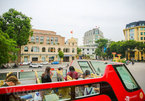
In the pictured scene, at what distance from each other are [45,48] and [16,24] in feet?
63.2

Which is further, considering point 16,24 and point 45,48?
point 45,48

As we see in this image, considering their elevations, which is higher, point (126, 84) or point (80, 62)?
point (80, 62)

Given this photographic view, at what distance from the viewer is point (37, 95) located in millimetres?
1991

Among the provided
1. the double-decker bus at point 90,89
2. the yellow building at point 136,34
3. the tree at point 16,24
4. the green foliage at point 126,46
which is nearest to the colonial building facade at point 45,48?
the tree at point 16,24

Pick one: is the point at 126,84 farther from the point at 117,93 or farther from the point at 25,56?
the point at 25,56

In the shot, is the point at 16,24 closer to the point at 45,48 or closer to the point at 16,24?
the point at 16,24

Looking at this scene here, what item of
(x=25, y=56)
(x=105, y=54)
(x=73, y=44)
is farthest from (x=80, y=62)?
(x=105, y=54)

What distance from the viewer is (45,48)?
138 feet

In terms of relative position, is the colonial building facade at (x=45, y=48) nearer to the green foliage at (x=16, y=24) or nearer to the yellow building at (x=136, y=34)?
the green foliage at (x=16, y=24)

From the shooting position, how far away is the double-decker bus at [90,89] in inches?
73.0

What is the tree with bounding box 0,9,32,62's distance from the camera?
901 inches

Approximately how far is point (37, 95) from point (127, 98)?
254cm

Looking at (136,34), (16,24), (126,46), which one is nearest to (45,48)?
(16,24)

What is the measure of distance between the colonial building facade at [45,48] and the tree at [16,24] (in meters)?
13.6
